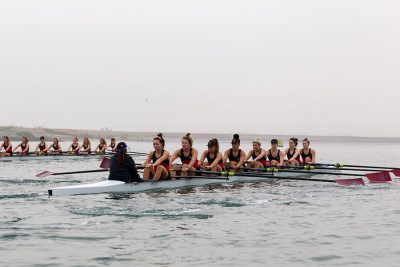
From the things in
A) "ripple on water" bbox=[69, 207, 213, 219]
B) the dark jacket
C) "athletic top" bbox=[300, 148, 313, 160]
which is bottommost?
"ripple on water" bbox=[69, 207, 213, 219]

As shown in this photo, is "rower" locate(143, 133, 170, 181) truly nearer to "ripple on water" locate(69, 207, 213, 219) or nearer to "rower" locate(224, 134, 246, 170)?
"ripple on water" locate(69, 207, 213, 219)

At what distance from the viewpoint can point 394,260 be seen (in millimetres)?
9570

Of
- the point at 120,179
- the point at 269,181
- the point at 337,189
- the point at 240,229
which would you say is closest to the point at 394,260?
the point at 240,229

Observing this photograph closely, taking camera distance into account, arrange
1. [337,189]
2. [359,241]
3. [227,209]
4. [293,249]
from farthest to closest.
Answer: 1. [337,189]
2. [227,209]
3. [359,241]
4. [293,249]

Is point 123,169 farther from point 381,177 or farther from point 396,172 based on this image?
point 396,172

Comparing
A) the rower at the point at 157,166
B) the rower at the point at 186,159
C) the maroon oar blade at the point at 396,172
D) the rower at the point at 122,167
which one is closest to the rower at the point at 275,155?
the maroon oar blade at the point at 396,172

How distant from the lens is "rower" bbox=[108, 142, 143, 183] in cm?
1661

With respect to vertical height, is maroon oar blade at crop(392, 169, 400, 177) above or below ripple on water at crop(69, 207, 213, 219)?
above

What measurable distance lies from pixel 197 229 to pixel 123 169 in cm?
565

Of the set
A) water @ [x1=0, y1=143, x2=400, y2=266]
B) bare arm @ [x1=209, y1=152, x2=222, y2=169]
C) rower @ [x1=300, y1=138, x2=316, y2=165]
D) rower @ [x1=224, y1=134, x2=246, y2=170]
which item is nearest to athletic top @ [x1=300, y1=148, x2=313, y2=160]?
rower @ [x1=300, y1=138, x2=316, y2=165]

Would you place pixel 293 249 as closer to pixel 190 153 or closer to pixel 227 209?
pixel 227 209

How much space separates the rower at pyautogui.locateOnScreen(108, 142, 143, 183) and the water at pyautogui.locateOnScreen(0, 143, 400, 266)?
0.65 metres

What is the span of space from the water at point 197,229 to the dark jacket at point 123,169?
2.11ft

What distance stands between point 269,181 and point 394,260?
1403cm
